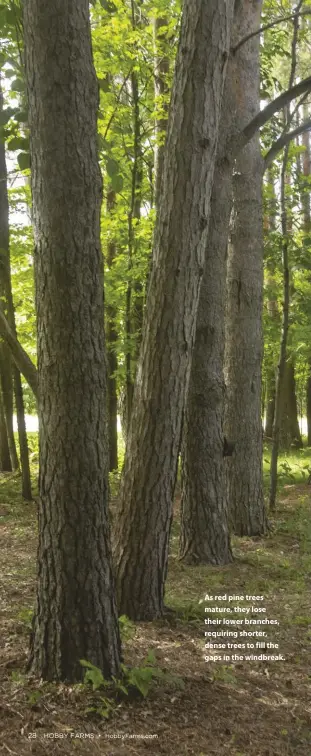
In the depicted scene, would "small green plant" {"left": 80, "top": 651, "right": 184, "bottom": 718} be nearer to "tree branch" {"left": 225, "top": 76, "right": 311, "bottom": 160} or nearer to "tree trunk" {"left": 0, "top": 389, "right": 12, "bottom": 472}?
"tree branch" {"left": 225, "top": 76, "right": 311, "bottom": 160}

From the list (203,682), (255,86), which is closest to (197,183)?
(203,682)

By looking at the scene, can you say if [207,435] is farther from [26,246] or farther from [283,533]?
[26,246]

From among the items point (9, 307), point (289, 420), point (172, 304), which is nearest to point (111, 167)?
point (172, 304)

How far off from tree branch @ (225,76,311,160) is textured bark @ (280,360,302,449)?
12010mm

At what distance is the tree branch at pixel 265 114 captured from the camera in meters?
5.16

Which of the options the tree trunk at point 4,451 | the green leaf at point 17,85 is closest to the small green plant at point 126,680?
the green leaf at point 17,85

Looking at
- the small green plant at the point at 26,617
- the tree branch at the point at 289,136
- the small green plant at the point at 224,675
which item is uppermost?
the tree branch at the point at 289,136

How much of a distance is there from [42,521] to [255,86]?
665 centimetres

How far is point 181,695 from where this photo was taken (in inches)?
159

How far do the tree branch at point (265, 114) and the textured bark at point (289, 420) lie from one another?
12.0 m

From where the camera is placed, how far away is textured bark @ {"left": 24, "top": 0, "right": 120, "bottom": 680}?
3512mm

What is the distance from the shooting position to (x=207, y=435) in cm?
680

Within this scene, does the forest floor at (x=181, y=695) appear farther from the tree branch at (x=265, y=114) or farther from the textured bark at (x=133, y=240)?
the textured bark at (x=133, y=240)

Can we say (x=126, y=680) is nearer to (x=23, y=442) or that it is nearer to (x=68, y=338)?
(x=68, y=338)
